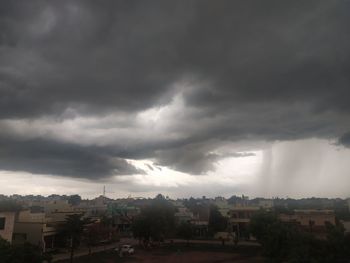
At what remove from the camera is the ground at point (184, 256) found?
57094mm

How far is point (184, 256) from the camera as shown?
6244cm

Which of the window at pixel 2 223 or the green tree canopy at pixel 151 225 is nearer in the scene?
the window at pixel 2 223

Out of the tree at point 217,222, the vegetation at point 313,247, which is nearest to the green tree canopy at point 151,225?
the tree at point 217,222

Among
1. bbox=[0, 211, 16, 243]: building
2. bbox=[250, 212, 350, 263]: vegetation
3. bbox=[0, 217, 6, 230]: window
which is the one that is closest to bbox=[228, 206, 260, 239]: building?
bbox=[250, 212, 350, 263]: vegetation

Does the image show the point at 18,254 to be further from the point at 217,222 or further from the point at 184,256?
the point at 217,222

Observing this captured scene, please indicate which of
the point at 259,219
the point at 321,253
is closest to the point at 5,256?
the point at 321,253

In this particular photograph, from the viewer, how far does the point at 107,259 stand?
192ft

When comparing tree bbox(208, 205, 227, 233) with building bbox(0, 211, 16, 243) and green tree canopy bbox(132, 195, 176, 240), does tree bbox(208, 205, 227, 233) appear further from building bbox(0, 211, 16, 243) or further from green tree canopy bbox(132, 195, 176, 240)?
building bbox(0, 211, 16, 243)

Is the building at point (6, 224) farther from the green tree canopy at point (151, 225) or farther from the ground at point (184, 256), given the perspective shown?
the green tree canopy at point (151, 225)

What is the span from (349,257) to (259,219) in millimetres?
26820

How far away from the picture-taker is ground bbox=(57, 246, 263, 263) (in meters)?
57.1

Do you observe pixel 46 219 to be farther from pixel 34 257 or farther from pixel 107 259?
pixel 34 257

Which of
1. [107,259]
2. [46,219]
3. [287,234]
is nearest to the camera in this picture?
[287,234]

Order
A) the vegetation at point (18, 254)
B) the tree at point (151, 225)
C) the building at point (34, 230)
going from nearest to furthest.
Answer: the vegetation at point (18, 254)
the building at point (34, 230)
the tree at point (151, 225)
